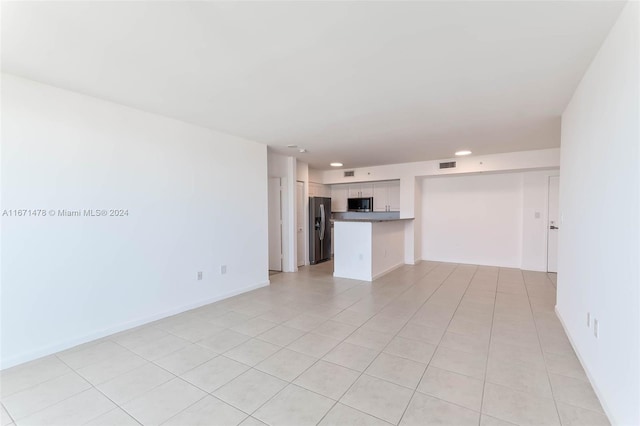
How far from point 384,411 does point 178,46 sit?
2.92m

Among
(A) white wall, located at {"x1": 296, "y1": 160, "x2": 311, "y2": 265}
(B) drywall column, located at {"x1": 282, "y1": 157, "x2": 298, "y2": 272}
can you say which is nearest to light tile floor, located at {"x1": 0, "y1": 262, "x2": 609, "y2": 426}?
(B) drywall column, located at {"x1": 282, "y1": 157, "x2": 298, "y2": 272}

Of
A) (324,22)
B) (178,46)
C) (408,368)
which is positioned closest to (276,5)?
(324,22)

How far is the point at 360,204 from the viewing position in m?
8.08

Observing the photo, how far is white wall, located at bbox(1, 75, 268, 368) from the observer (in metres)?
2.48

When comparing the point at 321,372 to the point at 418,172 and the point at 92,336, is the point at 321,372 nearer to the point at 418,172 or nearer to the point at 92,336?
the point at 92,336

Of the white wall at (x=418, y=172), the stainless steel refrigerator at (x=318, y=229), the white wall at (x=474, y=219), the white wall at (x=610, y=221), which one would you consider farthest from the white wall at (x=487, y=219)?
the white wall at (x=610, y=221)

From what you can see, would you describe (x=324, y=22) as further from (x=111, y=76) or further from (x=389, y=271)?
(x=389, y=271)

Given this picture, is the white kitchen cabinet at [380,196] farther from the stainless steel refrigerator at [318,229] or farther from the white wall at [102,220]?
the white wall at [102,220]

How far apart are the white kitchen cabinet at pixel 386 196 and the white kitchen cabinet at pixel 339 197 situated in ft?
3.14

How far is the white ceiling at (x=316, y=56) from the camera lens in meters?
1.67

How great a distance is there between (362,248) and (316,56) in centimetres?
387

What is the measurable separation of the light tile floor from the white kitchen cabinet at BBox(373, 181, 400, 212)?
13.5 ft

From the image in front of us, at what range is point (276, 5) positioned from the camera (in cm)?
161

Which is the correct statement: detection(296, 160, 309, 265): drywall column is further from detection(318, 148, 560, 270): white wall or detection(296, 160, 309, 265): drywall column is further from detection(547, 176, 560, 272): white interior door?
detection(547, 176, 560, 272): white interior door
